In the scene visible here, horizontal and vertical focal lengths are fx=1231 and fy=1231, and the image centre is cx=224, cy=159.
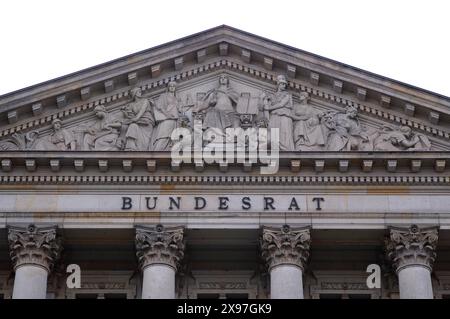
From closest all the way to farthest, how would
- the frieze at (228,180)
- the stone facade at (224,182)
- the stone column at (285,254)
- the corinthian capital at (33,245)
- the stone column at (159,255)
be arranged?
1. the stone column at (159,255)
2. the stone column at (285,254)
3. the corinthian capital at (33,245)
4. the stone facade at (224,182)
5. the frieze at (228,180)

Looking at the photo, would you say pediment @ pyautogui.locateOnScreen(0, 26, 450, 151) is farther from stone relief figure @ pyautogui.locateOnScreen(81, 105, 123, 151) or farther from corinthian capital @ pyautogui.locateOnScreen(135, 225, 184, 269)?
corinthian capital @ pyautogui.locateOnScreen(135, 225, 184, 269)

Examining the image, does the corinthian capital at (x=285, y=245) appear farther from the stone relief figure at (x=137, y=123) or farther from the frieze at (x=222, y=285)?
the stone relief figure at (x=137, y=123)

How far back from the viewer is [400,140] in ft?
137

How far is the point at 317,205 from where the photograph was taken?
133 feet

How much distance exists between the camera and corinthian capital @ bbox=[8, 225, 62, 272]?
39.4 m

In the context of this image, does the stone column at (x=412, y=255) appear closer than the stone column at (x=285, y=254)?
Yes

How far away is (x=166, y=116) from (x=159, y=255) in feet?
17.5

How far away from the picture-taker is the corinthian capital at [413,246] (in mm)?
39500

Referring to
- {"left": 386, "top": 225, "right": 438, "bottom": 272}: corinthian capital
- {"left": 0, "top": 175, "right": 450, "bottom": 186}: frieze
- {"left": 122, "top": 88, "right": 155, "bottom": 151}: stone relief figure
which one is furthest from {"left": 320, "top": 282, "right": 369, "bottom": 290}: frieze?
{"left": 122, "top": 88, "right": 155, "bottom": 151}: stone relief figure

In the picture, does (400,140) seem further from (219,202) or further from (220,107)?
(219,202)

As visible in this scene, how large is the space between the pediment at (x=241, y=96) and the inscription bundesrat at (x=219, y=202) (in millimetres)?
1951

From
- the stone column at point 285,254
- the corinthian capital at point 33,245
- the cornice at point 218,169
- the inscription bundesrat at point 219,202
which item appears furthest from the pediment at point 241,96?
the stone column at point 285,254

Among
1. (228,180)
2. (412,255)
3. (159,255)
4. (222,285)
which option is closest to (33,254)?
(159,255)

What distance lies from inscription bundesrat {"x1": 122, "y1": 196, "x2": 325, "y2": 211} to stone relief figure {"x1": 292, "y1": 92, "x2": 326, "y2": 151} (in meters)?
2.04
